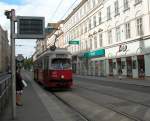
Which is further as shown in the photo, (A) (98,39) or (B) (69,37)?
(B) (69,37)

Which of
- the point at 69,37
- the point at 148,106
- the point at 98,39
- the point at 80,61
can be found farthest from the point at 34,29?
the point at 69,37

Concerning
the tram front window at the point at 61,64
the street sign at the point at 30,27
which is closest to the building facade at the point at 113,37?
the tram front window at the point at 61,64

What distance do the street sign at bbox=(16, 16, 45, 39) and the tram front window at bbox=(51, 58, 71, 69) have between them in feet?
42.5

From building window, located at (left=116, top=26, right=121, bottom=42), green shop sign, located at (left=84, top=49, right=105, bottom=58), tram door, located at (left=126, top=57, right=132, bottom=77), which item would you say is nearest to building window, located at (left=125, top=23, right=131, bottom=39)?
building window, located at (left=116, top=26, right=121, bottom=42)

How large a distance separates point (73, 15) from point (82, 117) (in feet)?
229

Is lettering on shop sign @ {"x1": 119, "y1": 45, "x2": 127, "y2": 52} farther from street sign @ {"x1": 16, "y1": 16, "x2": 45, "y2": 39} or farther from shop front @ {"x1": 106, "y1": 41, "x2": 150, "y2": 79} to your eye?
street sign @ {"x1": 16, "y1": 16, "x2": 45, "y2": 39}

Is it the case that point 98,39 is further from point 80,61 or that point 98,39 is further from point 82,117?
point 82,117

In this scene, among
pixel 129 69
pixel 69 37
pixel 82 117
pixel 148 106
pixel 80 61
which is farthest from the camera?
pixel 69 37

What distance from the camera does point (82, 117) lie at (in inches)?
482

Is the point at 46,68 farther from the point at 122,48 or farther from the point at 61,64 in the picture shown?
the point at 122,48

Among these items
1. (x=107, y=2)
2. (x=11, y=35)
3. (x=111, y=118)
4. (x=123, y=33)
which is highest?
(x=107, y=2)

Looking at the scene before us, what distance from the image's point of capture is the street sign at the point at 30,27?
Result: 38.4 ft

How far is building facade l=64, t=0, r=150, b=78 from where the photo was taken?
131 feet

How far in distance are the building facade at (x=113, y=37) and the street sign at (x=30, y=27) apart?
27.8 meters
